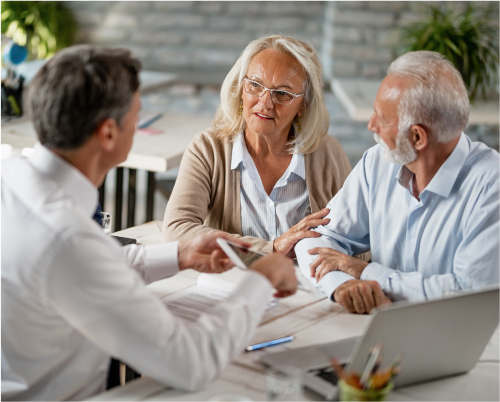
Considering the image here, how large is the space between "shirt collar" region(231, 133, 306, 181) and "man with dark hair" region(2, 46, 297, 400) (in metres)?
0.94

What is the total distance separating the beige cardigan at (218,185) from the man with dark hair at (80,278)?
81cm

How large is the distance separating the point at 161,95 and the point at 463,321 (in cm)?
409

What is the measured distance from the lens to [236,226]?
2178mm

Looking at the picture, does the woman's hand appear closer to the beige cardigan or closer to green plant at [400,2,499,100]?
the beige cardigan

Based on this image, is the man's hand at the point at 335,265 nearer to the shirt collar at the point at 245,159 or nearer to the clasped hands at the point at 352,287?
the clasped hands at the point at 352,287

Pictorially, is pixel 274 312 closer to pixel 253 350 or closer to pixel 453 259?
pixel 253 350

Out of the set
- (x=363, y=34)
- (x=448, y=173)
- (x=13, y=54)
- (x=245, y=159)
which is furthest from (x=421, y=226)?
(x=363, y=34)

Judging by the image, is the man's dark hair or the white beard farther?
the white beard

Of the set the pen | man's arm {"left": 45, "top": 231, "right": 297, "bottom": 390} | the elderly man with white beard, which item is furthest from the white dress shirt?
the elderly man with white beard

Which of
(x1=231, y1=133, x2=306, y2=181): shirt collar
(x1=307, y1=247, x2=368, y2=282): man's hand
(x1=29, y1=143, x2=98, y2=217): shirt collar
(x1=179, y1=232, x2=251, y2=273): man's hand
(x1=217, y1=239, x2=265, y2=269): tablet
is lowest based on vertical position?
(x1=307, y1=247, x2=368, y2=282): man's hand

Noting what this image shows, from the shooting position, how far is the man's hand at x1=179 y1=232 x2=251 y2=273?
1476mm

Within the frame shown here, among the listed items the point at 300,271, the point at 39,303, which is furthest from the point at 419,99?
the point at 39,303

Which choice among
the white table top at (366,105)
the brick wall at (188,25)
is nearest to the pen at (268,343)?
the white table top at (366,105)

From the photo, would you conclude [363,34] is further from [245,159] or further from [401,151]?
[401,151]
